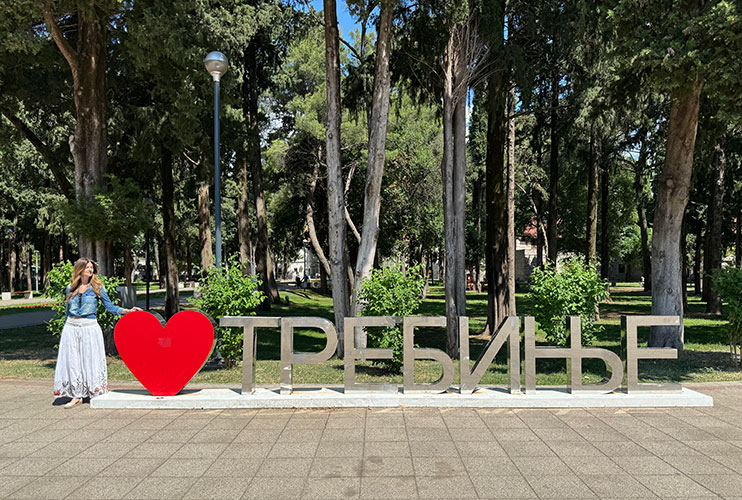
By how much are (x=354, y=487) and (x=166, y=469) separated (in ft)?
6.00

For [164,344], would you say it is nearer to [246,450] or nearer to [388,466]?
[246,450]

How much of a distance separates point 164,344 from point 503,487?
15.4ft

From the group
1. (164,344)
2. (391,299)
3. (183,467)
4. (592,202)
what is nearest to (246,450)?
(183,467)

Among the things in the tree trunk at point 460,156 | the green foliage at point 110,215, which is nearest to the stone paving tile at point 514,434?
the tree trunk at point 460,156

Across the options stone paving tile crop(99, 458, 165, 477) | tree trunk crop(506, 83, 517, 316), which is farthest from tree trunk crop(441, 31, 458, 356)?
stone paving tile crop(99, 458, 165, 477)

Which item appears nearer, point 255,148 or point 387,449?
point 387,449

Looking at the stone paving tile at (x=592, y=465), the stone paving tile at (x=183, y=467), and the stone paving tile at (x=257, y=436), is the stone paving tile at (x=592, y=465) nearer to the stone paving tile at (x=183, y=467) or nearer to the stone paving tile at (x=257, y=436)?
the stone paving tile at (x=257, y=436)

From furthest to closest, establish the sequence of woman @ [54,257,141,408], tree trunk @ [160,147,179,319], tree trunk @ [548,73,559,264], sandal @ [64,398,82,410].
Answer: tree trunk @ [548,73,559,264] < tree trunk @ [160,147,179,319] < sandal @ [64,398,82,410] < woman @ [54,257,141,408]

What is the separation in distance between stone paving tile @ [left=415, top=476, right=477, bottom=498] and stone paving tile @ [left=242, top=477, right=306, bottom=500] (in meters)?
1.03

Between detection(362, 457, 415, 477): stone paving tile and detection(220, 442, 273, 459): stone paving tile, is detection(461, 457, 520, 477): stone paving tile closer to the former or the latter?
detection(362, 457, 415, 477): stone paving tile

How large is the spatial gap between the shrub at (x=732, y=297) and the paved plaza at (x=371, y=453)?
2.80 meters

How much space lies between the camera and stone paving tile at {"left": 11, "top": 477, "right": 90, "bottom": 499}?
162 inches

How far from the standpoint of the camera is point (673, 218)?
37.2 feet

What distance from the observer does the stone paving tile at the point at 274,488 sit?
4.08 metres
